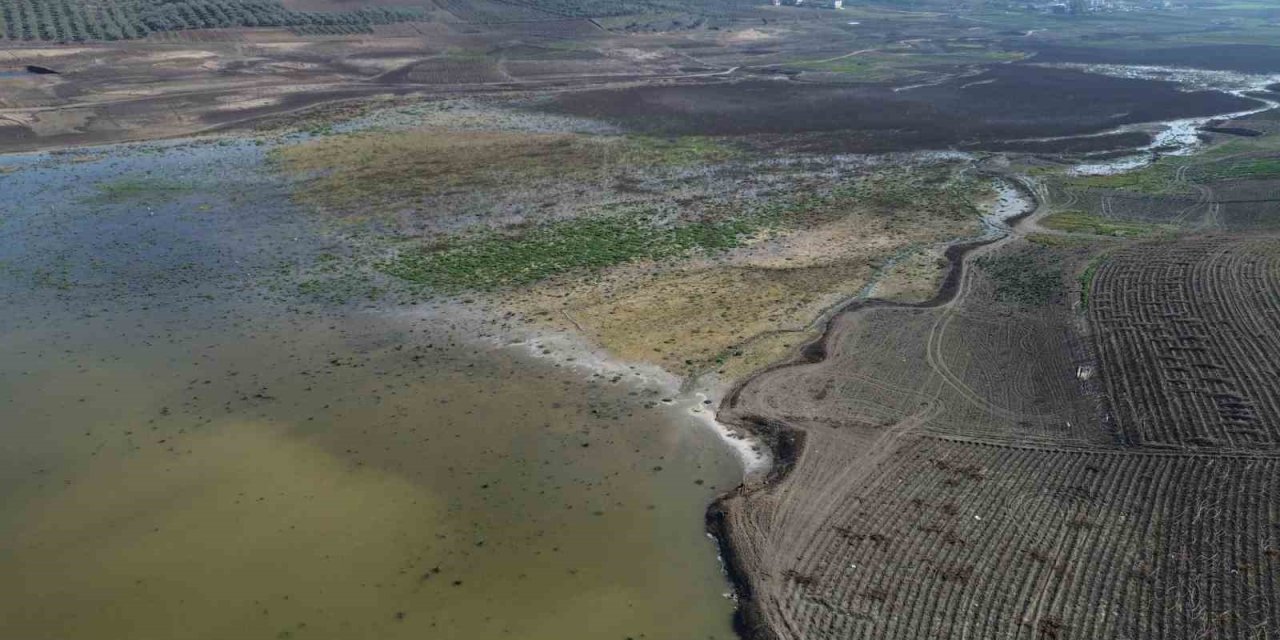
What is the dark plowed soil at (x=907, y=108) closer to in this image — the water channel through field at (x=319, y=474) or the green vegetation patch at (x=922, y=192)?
the green vegetation patch at (x=922, y=192)

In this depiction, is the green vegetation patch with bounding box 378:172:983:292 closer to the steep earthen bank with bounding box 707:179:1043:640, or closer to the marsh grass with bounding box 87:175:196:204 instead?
the steep earthen bank with bounding box 707:179:1043:640

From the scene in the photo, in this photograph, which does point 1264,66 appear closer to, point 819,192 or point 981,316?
point 819,192

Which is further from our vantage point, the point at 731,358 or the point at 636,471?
the point at 731,358

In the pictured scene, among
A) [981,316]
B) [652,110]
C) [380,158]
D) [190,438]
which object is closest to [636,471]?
[190,438]

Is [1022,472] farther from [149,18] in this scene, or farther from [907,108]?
[149,18]

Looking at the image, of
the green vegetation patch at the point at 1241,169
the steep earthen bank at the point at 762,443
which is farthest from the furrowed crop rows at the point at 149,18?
the green vegetation patch at the point at 1241,169

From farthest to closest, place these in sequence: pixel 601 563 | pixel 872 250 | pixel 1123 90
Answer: pixel 1123 90, pixel 872 250, pixel 601 563

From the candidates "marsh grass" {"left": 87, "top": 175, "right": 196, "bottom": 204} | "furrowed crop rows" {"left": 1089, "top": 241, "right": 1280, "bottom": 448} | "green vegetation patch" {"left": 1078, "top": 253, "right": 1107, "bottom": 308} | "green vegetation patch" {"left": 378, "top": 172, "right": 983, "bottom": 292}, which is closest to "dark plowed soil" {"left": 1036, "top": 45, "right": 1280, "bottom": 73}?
"green vegetation patch" {"left": 378, "top": 172, "right": 983, "bottom": 292}
